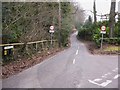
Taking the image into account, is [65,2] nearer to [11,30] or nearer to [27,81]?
[11,30]

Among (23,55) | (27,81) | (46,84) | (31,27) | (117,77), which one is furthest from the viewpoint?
(31,27)

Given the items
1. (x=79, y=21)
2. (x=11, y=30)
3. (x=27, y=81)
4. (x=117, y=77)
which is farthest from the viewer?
(x=79, y=21)

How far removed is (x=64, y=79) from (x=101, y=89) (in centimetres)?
230

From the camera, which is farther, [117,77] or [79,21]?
[79,21]

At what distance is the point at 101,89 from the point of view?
366 inches

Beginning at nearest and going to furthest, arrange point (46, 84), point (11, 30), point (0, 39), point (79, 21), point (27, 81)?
point (46, 84) < point (27, 81) < point (0, 39) < point (11, 30) < point (79, 21)

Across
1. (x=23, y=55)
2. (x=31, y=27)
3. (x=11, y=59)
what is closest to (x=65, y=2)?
(x=31, y=27)

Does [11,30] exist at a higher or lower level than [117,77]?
higher

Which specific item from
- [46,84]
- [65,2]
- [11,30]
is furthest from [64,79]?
[65,2]

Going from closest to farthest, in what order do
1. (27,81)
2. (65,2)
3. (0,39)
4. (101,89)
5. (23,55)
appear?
1. (101,89)
2. (27,81)
3. (0,39)
4. (23,55)
5. (65,2)

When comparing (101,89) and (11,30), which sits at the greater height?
(11,30)

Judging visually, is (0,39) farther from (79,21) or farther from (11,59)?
(79,21)

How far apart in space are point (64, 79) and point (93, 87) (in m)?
1.94

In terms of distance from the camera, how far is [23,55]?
19.8m
